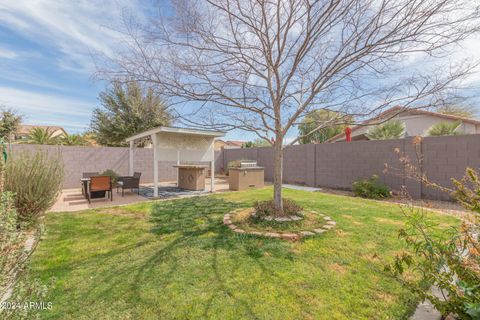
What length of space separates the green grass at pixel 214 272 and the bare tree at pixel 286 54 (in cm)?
188

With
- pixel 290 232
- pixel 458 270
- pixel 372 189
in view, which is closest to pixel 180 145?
pixel 290 232

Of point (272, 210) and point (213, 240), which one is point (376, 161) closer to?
point (272, 210)

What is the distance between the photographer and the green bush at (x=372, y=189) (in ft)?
27.2

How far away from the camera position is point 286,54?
5316 mm

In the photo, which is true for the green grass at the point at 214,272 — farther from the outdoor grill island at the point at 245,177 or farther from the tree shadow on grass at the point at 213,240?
the outdoor grill island at the point at 245,177

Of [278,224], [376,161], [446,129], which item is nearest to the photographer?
[278,224]

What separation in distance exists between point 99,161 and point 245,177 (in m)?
7.68

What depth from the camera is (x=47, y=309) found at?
89.7 inches

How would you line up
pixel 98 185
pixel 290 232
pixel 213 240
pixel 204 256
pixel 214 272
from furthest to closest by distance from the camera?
pixel 98 185
pixel 290 232
pixel 213 240
pixel 204 256
pixel 214 272

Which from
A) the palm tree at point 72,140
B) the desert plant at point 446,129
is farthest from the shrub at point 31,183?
the palm tree at point 72,140

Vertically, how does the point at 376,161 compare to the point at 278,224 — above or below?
above

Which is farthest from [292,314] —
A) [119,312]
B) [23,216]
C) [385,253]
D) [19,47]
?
[19,47]

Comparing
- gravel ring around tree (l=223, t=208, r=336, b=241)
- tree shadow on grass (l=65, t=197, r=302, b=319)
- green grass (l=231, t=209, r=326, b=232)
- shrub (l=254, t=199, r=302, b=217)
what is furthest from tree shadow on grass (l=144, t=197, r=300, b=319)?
shrub (l=254, t=199, r=302, b=217)

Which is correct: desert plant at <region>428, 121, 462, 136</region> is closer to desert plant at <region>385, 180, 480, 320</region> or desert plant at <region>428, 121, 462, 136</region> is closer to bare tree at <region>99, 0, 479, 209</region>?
bare tree at <region>99, 0, 479, 209</region>
